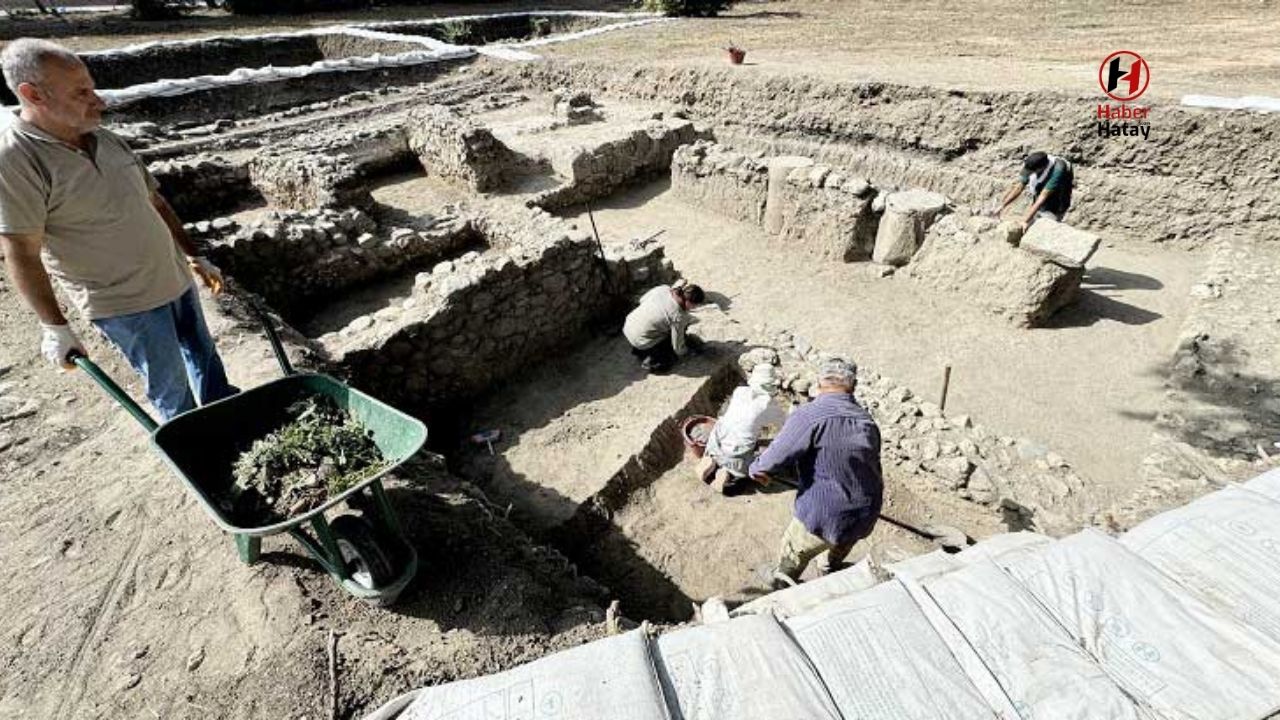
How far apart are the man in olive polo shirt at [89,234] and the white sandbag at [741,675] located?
3.18 meters

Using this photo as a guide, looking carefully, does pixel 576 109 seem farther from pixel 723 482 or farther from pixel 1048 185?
pixel 723 482

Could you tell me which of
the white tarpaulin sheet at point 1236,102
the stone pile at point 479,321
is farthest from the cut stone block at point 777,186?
the white tarpaulin sheet at point 1236,102

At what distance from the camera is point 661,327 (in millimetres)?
6066

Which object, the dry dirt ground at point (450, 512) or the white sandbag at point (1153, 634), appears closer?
the white sandbag at point (1153, 634)

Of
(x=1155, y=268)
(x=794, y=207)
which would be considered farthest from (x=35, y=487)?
(x=1155, y=268)

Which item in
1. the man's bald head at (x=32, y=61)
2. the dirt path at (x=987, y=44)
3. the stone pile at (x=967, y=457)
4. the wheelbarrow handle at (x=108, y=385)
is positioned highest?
the dirt path at (x=987, y=44)

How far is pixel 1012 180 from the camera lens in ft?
32.9

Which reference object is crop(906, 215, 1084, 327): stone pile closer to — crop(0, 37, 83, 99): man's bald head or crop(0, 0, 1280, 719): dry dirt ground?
crop(0, 0, 1280, 719): dry dirt ground

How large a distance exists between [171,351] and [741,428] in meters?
3.88

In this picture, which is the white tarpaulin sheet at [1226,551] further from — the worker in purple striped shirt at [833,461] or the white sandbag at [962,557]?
the worker in purple striped shirt at [833,461]

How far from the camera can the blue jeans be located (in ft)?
11.1

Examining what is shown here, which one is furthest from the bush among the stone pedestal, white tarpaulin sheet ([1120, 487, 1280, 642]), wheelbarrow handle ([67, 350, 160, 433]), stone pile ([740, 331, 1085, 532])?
wheelbarrow handle ([67, 350, 160, 433])

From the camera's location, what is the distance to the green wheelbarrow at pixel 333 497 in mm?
2812

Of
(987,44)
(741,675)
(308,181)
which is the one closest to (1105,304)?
(741,675)
